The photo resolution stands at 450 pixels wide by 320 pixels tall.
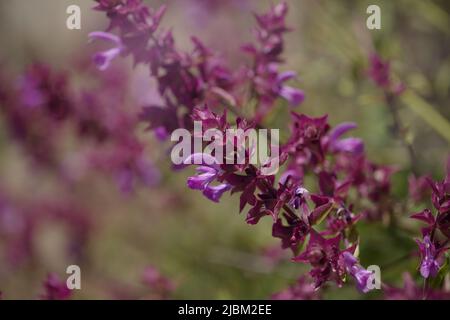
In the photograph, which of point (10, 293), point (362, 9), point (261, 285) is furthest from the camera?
point (10, 293)

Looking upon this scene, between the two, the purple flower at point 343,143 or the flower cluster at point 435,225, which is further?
the purple flower at point 343,143

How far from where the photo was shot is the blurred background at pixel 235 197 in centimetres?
206

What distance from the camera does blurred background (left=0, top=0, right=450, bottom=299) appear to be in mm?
2059

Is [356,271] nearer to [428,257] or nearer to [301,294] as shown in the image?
[428,257]

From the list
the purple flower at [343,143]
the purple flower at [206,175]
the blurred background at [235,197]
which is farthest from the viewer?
the blurred background at [235,197]

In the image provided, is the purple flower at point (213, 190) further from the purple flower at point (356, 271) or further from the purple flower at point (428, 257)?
the purple flower at point (428, 257)

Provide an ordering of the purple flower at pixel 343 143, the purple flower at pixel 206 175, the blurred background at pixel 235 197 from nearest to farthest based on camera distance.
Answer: the purple flower at pixel 206 175
the purple flower at pixel 343 143
the blurred background at pixel 235 197

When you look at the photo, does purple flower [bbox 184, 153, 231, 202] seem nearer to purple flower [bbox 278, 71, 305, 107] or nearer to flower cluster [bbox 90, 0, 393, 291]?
flower cluster [bbox 90, 0, 393, 291]

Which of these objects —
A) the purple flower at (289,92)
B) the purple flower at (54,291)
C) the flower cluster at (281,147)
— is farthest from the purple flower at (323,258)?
the purple flower at (54,291)

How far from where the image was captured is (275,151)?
1.17 m

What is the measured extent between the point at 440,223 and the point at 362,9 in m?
1.75
